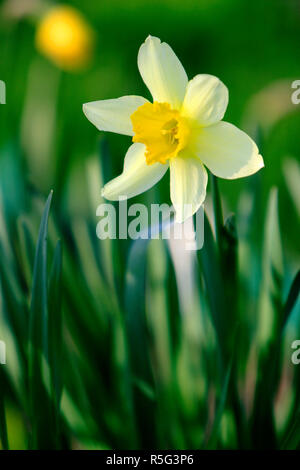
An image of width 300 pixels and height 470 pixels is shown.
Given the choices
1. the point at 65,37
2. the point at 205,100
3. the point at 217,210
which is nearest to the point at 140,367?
the point at 217,210

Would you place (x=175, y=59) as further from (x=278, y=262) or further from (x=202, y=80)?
(x=278, y=262)

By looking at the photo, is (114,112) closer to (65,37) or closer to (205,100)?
(205,100)

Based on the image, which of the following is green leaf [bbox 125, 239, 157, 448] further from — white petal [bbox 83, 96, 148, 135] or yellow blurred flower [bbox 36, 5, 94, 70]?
yellow blurred flower [bbox 36, 5, 94, 70]

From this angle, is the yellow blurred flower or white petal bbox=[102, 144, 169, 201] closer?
white petal bbox=[102, 144, 169, 201]

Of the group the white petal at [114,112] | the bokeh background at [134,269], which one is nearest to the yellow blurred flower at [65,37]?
the bokeh background at [134,269]

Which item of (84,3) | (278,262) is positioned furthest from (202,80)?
(84,3)

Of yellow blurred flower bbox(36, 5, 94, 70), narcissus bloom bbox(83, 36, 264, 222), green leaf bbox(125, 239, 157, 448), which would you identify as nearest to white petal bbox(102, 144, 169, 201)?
narcissus bloom bbox(83, 36, 264, 222)
